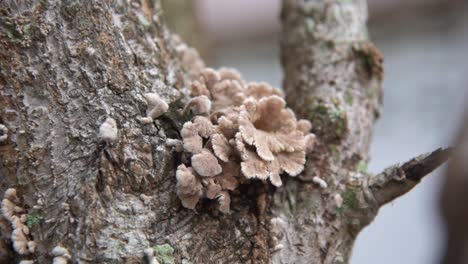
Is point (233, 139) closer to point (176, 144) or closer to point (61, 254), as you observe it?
point (176, 144)

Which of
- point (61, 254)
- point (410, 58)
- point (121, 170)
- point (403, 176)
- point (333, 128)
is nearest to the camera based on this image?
point (61, 254)

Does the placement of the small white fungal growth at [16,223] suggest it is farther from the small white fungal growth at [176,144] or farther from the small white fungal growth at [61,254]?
the small white fungal growth at [176,144]

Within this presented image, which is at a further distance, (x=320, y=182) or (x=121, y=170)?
(x=320, y=182)

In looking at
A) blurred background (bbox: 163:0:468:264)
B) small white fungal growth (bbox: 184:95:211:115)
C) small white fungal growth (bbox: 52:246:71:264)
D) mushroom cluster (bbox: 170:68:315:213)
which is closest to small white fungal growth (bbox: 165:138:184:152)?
mushroom cluster (bbox: 170:68:315:213)

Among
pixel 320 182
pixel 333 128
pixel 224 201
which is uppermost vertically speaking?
pixel 333 128

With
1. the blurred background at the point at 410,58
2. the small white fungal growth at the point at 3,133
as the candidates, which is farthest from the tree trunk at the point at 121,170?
the blurred background at the point at 410,58

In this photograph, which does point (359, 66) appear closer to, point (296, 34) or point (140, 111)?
point (296, 34)

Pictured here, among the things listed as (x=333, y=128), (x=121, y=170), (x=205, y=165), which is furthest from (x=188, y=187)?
(x=333, y=128)

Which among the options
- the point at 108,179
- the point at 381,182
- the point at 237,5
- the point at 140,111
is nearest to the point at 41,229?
the point at 108,179
